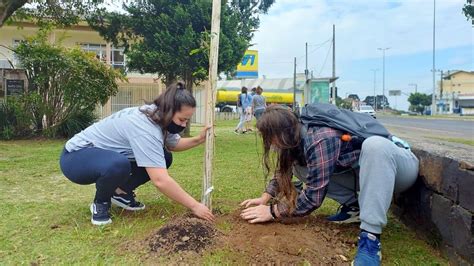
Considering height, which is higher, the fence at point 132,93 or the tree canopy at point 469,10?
the tree canopy at point 469,10

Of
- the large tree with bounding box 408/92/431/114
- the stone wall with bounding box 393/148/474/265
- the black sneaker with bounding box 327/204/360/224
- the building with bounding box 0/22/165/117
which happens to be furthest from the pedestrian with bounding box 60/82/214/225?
the large tree with bounding box 408/92/431/114

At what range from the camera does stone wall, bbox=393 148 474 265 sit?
2186 mm

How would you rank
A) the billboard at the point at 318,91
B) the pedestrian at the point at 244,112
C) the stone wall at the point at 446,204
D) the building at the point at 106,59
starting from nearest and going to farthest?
the stone wall at the point at 446,204 < the pedestrian at the point at 244,112 < the billboard at the point at 318,91 < the building at the point at 106,59

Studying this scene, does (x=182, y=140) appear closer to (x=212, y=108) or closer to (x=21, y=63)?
(x=212, y=108)

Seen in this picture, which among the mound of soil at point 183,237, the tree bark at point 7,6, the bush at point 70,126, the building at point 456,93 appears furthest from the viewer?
the building at point 456,93

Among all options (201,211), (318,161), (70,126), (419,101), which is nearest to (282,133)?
(318,161)

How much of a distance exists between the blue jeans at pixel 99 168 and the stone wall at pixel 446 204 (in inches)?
74.7

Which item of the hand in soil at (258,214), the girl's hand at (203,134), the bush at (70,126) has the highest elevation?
the girl's hand at (203,134)

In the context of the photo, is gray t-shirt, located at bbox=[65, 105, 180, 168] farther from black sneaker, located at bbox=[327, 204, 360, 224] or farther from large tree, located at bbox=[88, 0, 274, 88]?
large tree, located at bbox=[88, 0, 274, 88]

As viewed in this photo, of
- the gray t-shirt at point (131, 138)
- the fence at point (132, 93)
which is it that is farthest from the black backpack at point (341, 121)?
the fence at point (132, 93)

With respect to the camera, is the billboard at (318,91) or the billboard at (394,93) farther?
the billboard at (394,93)

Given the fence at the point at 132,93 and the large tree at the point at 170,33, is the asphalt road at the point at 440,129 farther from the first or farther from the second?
the fence at the point at 132,93

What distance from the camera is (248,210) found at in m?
2.89

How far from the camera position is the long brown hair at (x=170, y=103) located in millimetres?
2803
